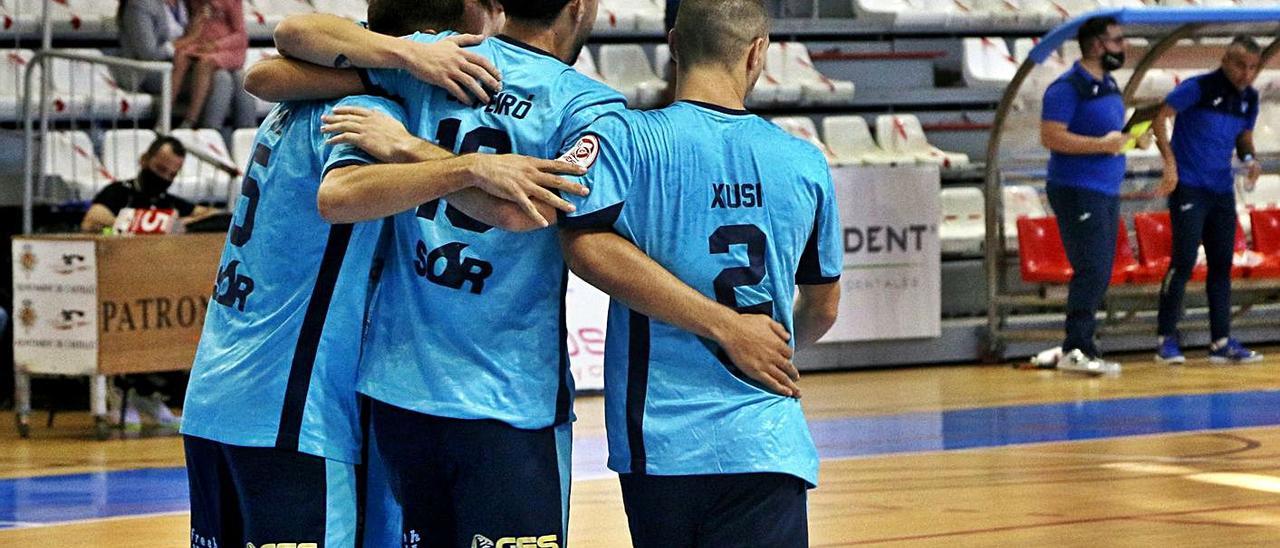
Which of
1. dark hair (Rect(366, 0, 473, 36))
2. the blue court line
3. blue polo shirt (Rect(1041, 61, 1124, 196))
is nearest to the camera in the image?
dark hair (Rect(366, 0, 473, 36))

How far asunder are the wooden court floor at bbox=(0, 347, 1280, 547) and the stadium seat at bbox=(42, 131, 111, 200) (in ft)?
5.39

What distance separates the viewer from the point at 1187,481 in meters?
6.64

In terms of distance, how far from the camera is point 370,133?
289 cm

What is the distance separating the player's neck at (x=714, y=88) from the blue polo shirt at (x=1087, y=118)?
25.5 ft

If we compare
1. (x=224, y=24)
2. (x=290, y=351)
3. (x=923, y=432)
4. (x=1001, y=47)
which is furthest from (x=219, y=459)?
(x=1001, y=47)

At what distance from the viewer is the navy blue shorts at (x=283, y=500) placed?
119 inches

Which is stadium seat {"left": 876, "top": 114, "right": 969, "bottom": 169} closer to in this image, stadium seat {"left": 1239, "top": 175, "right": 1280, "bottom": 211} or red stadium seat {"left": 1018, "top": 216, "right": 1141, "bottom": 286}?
red stadium seat {"left": 1018, "top": 216, "right": 1141, "bottom": 286}

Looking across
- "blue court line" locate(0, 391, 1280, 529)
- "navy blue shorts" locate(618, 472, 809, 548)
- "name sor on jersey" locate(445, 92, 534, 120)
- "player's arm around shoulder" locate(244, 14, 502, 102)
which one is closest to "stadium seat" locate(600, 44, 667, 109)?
"blue court line" locate(0, 391, 1280, 529)

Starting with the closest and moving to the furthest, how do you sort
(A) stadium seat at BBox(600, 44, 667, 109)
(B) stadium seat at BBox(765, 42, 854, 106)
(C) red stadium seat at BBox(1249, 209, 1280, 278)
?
(C) red stadium seat at BBox(1249, 209, 1280, 278) < (A) stadium seat at BBox(600, 44, 667, 109) < (B) stadium seat at BBox(765, 42, 854, 106)

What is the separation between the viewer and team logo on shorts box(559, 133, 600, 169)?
2918 mm

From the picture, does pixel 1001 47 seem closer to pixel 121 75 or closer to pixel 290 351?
pixel 121 75

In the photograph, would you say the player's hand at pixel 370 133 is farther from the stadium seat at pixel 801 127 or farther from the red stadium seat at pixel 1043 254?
the stadium seat at pixel 801 127

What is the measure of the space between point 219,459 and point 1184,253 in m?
8.97

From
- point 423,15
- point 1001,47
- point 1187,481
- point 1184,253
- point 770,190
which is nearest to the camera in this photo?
point 770,190
